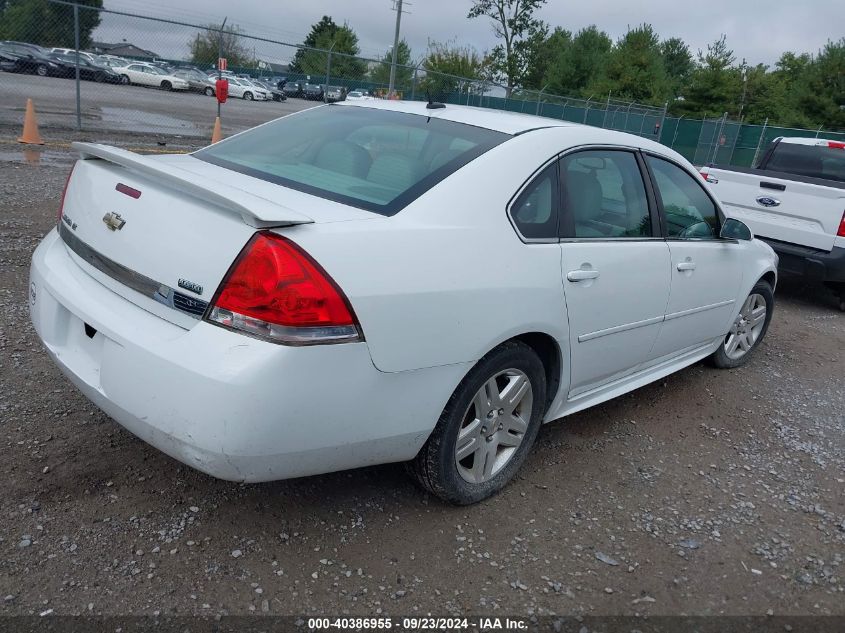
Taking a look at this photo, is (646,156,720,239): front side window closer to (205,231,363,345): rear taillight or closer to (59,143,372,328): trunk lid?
(59,143,372,328): trunk lid

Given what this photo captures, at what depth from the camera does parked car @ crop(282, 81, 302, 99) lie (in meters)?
22.7

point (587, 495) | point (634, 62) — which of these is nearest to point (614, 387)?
point (587, 495)

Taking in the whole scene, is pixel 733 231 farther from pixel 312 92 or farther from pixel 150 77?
pixel 150 77

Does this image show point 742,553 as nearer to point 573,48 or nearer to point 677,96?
point 573,48

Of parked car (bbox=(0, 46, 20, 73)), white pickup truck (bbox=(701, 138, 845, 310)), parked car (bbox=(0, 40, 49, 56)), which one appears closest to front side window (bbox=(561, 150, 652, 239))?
white pickup truck (bbox=(701, 138, 845, 310))

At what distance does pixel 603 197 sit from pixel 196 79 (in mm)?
20045

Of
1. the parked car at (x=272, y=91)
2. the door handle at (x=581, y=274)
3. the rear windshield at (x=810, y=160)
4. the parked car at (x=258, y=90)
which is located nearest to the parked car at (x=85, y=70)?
the parked car at (x=272, y=91)

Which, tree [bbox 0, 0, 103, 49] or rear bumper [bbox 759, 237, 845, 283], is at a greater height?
tree [bbox 0, 0, 103, 49]

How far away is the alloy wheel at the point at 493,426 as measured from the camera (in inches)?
111

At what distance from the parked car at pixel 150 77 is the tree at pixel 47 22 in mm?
3432

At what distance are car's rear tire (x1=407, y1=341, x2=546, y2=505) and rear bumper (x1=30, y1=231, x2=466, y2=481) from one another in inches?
5.2

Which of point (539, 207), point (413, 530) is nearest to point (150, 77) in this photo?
point (539, 207)

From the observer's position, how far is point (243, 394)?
2090 millimetres

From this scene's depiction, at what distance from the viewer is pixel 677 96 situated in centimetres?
5503
